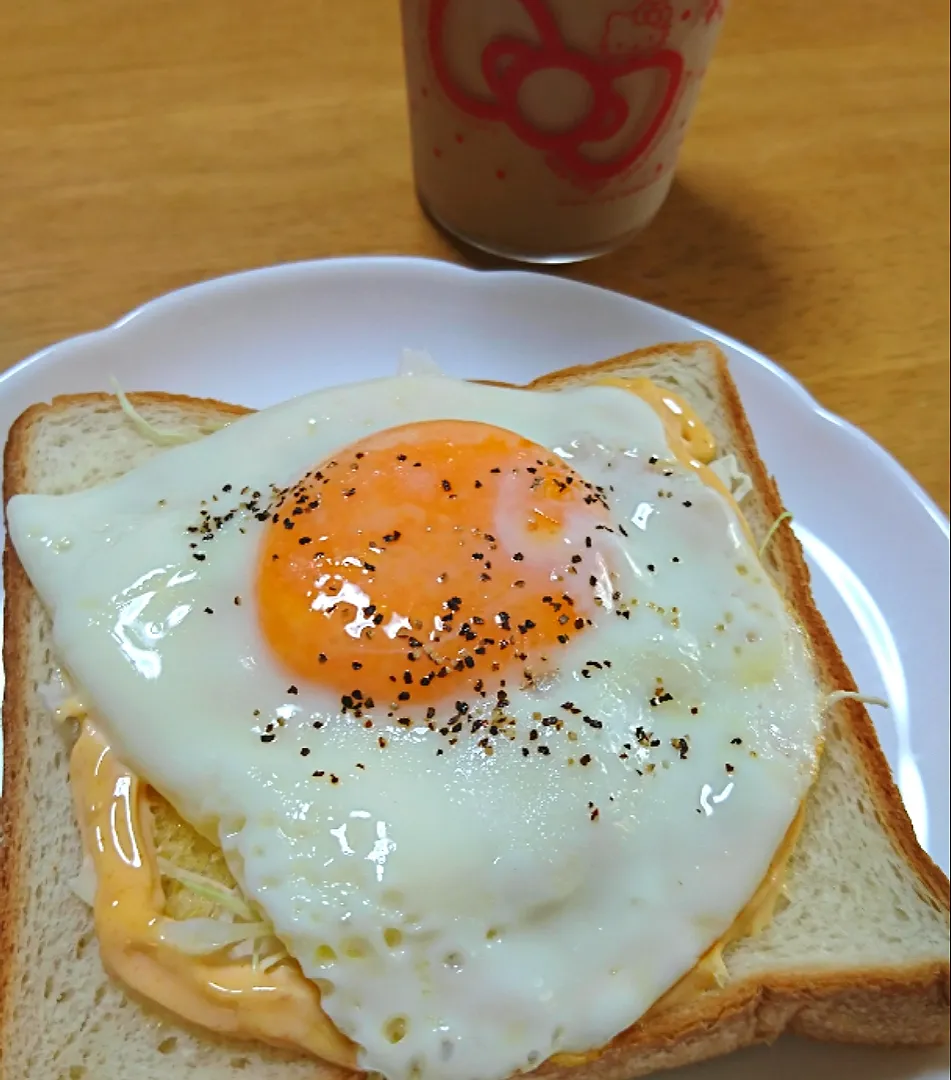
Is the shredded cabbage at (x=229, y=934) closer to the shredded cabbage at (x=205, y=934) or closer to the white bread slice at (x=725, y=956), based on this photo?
the shredded cabbage at (x=205, y=934)

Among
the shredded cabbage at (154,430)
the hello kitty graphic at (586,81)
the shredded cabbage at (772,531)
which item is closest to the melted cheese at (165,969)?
the shredded cabbage at (154,430)

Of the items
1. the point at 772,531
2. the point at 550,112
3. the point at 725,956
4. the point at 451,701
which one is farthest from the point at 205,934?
the point at 550,112

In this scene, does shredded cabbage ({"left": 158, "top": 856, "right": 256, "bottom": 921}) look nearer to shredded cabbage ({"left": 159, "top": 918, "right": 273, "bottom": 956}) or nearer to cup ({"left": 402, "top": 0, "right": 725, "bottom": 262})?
shredded cabbage ({"left": 159, "top": 918, "right": 273, "bottom": 956})

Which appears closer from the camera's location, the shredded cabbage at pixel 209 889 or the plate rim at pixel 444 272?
the shredded cabbage at pixel 209 889

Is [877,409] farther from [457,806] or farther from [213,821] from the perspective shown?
[213,821]

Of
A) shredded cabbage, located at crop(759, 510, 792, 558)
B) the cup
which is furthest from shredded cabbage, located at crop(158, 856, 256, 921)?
the cup
